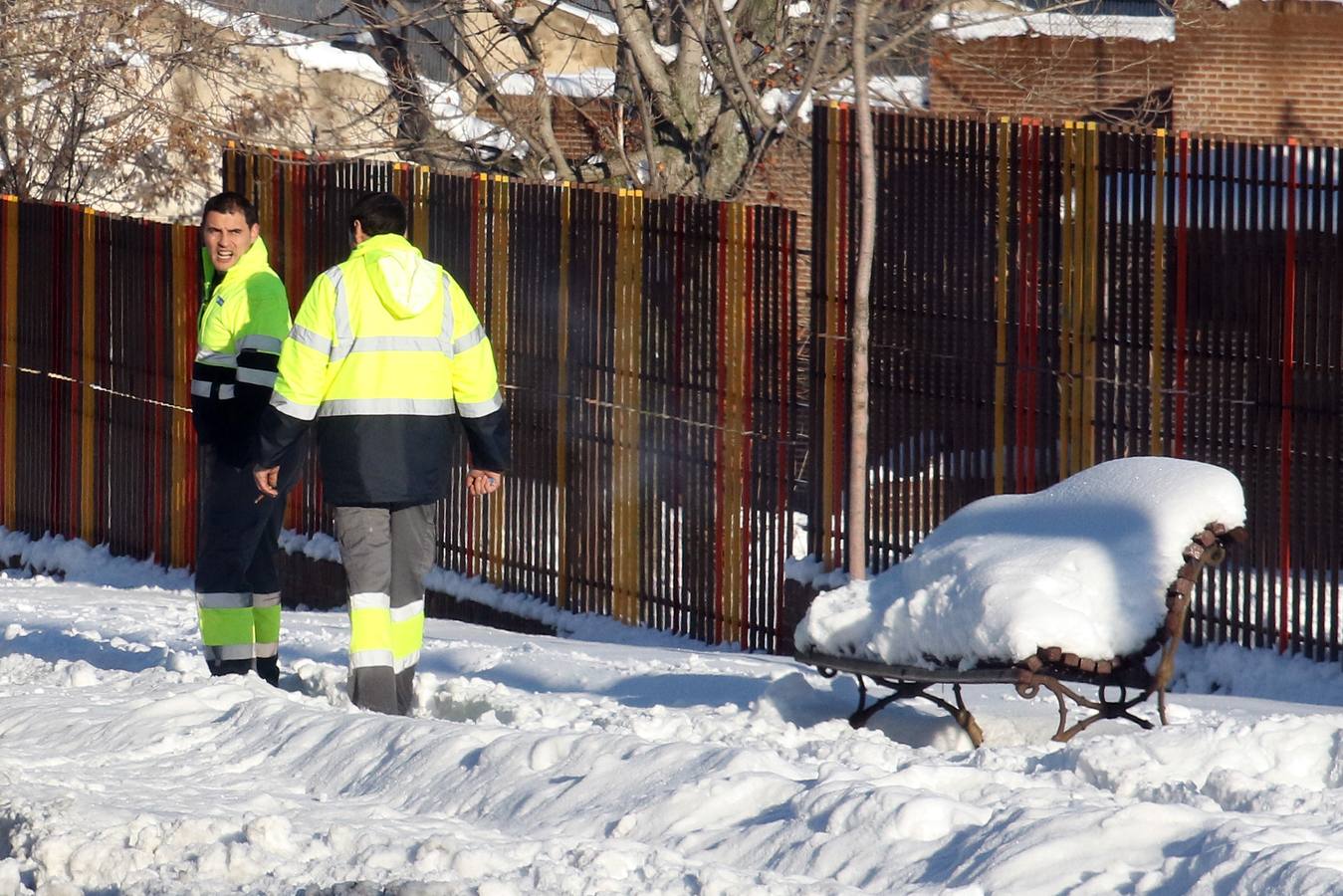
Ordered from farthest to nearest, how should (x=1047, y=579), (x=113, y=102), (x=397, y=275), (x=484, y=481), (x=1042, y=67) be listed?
(x=113, y=102)
(x=1042, y=67)
(x=484, y=481)
(x=397, y=275)
(x=1047, y=579)

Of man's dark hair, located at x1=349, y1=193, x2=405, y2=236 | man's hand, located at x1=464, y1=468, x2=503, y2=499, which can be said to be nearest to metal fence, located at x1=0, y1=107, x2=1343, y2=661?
man's hand, located at x1=464, y1=468, x2=503, y2=499

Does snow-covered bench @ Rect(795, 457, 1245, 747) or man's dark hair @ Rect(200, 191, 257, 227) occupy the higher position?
man's dark hair @ Rect(200, 191, 257, 227)

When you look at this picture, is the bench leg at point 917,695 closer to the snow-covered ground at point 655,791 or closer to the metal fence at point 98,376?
the snow-covered ground at point 655,791

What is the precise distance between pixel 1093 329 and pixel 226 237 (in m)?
3.51

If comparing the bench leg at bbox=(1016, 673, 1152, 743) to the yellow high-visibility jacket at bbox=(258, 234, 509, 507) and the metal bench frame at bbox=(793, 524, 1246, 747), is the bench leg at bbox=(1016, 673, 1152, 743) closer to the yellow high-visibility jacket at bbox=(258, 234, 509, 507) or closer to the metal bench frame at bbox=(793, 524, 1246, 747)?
the metal bench frame at bbox=(793, 524, 1246, 747)

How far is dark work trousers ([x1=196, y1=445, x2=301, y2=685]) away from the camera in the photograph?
26.2 feet

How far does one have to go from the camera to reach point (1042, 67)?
20.2 m

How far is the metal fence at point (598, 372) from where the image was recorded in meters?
9.84

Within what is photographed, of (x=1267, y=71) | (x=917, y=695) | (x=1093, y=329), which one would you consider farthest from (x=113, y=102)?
(x=917, y=695)

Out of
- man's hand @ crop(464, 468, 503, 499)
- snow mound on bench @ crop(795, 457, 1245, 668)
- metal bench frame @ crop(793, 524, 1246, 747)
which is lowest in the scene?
metal bench frame @ crop(793, 524, 1246, 747)

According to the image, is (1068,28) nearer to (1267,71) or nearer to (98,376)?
(1267,71)

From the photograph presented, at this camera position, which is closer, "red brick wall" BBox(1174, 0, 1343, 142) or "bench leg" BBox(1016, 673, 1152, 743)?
"bench leg" BBox(1016, 673, 1152, 743)

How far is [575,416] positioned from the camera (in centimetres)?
1069

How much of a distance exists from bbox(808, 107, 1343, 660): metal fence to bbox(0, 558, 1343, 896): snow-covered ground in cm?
77
